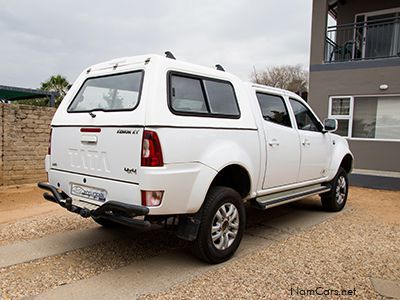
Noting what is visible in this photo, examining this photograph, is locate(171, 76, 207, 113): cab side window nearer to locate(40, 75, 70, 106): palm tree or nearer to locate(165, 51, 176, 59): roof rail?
locate(165, 51, 176, 59): roof rail

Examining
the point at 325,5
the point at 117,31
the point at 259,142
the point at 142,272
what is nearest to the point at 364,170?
the point at 325,5

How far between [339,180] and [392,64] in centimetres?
516

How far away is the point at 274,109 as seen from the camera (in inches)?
188

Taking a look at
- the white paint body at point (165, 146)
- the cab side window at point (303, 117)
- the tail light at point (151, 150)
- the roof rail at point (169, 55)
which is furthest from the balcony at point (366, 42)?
the tail light at point (151, 150)

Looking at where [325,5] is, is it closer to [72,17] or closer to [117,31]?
[117,31]

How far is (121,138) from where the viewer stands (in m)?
3.26

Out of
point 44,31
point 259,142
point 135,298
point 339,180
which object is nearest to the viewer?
point 135,298

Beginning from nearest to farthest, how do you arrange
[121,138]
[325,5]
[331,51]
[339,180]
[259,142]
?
[121,138] < [259,142] < [339,180] < [325,5] < [331,51]

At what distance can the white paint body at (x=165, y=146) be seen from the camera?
3.15 m

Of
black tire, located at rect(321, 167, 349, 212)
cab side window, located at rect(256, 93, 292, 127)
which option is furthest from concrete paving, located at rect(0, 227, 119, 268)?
black tire, located at rect(321, 167, 349, 212)

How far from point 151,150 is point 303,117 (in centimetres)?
320

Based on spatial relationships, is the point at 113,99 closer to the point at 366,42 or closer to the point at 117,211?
the point at 117,211

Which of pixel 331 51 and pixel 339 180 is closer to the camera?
pixel 339 180

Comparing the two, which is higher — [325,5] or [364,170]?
[325,5]
